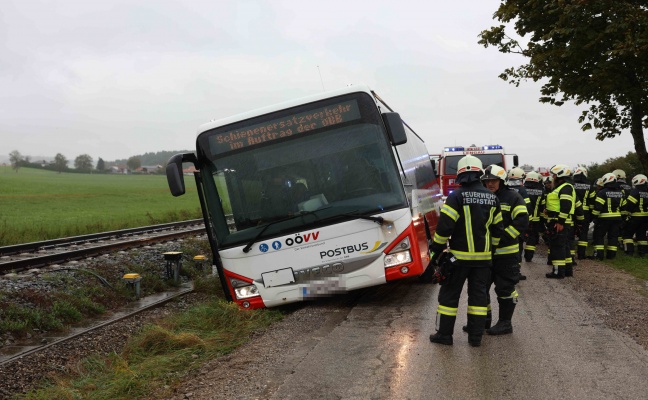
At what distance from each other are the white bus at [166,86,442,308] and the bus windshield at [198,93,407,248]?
13 mm

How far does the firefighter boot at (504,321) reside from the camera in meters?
6.49

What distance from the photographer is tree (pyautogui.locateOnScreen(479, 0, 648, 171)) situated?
1406 centimetres

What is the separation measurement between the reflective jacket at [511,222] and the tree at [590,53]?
8024mm

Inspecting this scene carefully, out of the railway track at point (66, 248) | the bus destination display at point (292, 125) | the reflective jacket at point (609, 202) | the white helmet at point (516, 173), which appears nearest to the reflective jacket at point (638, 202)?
the reflective jacket at point (609, 202)

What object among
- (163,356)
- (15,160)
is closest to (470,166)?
(163,356)

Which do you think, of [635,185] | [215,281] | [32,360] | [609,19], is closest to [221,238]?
[32,360]

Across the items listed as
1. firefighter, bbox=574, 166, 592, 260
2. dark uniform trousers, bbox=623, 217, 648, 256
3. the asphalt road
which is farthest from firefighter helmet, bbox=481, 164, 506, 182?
dark uniform trousers, bbox=623, 217, 648, 256

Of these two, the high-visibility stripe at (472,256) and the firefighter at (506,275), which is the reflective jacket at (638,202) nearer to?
the firefighter at (506,275)

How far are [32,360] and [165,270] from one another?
6039mm

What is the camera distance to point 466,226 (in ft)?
19.8

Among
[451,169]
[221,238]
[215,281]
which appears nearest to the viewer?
[221,238]

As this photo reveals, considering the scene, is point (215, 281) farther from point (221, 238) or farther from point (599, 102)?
point (599, 102)

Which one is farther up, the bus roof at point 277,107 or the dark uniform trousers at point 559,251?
the bus roof at point 277,107

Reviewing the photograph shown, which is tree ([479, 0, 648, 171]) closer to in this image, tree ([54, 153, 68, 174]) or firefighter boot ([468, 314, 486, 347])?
firefighter boot ([468, 314, 486, 347])
